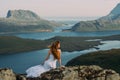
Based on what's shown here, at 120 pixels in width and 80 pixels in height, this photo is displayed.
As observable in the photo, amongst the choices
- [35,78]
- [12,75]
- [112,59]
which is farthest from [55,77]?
[112,59]

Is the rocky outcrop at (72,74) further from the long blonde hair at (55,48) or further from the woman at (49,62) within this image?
the long blonde hair at (55,48)

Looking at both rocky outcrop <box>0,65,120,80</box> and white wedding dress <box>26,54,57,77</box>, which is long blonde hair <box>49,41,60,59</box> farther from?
rocky outcrop <box>0,65,120,80</box>

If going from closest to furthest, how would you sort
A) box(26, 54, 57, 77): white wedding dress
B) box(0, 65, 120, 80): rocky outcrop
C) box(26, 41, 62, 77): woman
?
box(0, 65, 120, 80): rocky outcrop, box(26, 41, 62, 77): woman, box(26, 54, 57, 77): white wedding dress

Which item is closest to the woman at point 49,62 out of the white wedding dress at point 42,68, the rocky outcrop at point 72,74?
the white wedding dress at point 42,68

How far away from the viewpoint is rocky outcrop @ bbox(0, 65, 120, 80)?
27.5m

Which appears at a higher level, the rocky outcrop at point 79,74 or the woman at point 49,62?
the woman at point 49,62

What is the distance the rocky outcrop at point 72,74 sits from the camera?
27516mm

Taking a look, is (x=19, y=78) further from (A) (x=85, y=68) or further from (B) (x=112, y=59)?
(B) (x=112, y=59)

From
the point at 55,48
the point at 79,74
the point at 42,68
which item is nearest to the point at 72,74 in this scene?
the point at 79,74

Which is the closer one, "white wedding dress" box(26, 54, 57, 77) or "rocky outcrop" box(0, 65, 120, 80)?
"rocky outcrop" box(0, 65, 120, 80)

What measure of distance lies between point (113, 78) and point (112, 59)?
161 metres

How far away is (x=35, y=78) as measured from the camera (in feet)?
91.9

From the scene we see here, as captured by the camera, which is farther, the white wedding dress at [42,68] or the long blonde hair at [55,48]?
the white wedding dress at [42,68]

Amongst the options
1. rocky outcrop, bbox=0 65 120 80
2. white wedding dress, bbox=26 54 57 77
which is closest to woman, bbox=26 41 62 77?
white wedding dress, bbox=26 54 57 77
